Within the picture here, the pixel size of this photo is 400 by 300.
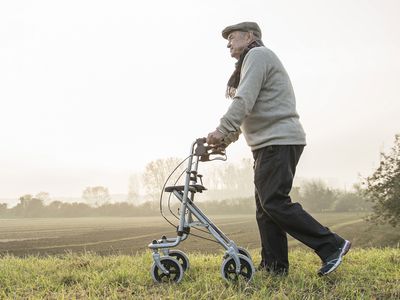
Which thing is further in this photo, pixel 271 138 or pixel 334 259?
pixel 271 138

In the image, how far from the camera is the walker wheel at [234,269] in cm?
387

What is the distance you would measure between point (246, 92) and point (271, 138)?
0.52 metres

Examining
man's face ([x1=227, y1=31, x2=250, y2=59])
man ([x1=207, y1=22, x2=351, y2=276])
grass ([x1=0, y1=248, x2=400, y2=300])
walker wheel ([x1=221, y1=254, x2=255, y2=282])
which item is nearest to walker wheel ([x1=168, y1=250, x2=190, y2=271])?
grass ([x1=0, y1=248, x2=400, y2=300])

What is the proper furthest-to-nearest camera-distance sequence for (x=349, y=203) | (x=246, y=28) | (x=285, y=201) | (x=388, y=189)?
(x=349, y=203)
(x=388, y=189)
(x=246, y=28)
(x=285, y=201)

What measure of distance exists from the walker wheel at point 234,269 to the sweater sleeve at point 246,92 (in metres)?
1.23

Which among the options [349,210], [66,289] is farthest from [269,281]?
[349,210]

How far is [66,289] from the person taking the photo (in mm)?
4035

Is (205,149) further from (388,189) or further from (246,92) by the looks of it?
(388,189)

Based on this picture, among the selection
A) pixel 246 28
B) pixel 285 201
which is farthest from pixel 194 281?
pixel 246 28

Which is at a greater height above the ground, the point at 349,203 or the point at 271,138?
the point at 271,138

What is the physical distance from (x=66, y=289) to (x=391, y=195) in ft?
57.6

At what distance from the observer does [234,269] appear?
3.92 metres

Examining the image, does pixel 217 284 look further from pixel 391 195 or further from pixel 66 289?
pixel 391 195

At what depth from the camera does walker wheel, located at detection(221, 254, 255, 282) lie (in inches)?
152
